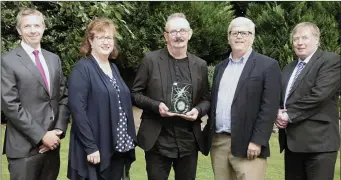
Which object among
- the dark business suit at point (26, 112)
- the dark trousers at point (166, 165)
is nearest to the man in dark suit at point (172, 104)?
the dark trousers at point (166, 165)

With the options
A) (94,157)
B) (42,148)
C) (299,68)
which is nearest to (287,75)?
(299,68)

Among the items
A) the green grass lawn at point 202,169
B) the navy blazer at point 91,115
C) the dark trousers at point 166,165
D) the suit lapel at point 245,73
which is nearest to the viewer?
the navy blazer at point 91,115

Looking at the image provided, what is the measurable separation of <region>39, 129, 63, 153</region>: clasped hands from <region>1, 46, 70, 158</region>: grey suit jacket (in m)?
0.04

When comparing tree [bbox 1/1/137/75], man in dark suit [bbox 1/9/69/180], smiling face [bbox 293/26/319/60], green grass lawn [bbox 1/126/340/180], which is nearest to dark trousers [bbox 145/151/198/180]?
man in dark suit [bbox 1/9/69/180]

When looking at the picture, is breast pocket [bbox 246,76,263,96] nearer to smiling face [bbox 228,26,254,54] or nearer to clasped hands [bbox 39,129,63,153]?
smiling face [bbox 228,26,254,54]

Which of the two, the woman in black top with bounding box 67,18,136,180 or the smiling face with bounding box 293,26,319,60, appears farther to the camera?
the smiling face with bounding box 293,26,319,60

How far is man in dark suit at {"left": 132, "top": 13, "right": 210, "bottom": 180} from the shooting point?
421 centimetres

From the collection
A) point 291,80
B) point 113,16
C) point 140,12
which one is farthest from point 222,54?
point 291,80

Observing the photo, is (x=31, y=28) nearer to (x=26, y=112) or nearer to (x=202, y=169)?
(x=26, y=112)

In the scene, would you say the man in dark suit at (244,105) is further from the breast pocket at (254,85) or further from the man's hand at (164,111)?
the man's hand at (164,111)

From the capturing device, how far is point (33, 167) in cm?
399

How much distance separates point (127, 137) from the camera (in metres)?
4.04

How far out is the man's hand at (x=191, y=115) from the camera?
4156 mm

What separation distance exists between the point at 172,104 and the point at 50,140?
3.57 feet
